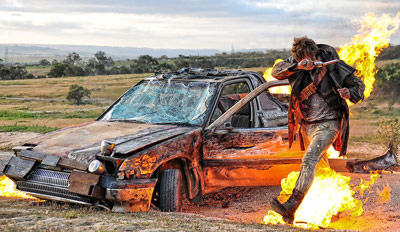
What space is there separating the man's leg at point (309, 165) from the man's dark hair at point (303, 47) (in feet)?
2.49

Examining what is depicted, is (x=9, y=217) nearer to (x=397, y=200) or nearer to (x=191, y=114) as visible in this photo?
(x=191, y=114)

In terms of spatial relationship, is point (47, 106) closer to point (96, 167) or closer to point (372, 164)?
point (372, 164)

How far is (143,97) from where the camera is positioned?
7.52m

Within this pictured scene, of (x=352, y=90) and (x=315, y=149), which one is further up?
(x=352, y=90)

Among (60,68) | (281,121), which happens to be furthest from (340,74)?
(60,68)

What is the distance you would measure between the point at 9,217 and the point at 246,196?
11.4 feet

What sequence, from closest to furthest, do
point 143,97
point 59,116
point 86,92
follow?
1. point 143,97
2. point 59,116
3. point 86,92

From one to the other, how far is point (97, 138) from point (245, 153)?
5.83 feet

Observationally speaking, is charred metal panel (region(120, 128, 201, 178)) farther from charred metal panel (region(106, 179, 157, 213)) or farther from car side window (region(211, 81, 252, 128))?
car side window (region(211, 81, 252, 128))

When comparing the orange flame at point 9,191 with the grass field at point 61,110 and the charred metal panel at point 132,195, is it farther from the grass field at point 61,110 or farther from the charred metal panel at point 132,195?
the grass field at point 61,110

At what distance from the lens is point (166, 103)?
7.24 meters

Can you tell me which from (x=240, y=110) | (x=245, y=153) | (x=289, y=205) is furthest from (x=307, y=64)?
(x=240, y=110)

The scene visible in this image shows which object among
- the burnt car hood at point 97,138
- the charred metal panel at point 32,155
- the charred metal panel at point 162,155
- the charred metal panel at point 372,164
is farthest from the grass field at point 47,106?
the charred metal panel at point 372,164

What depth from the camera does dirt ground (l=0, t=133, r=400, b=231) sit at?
504 centimetres
